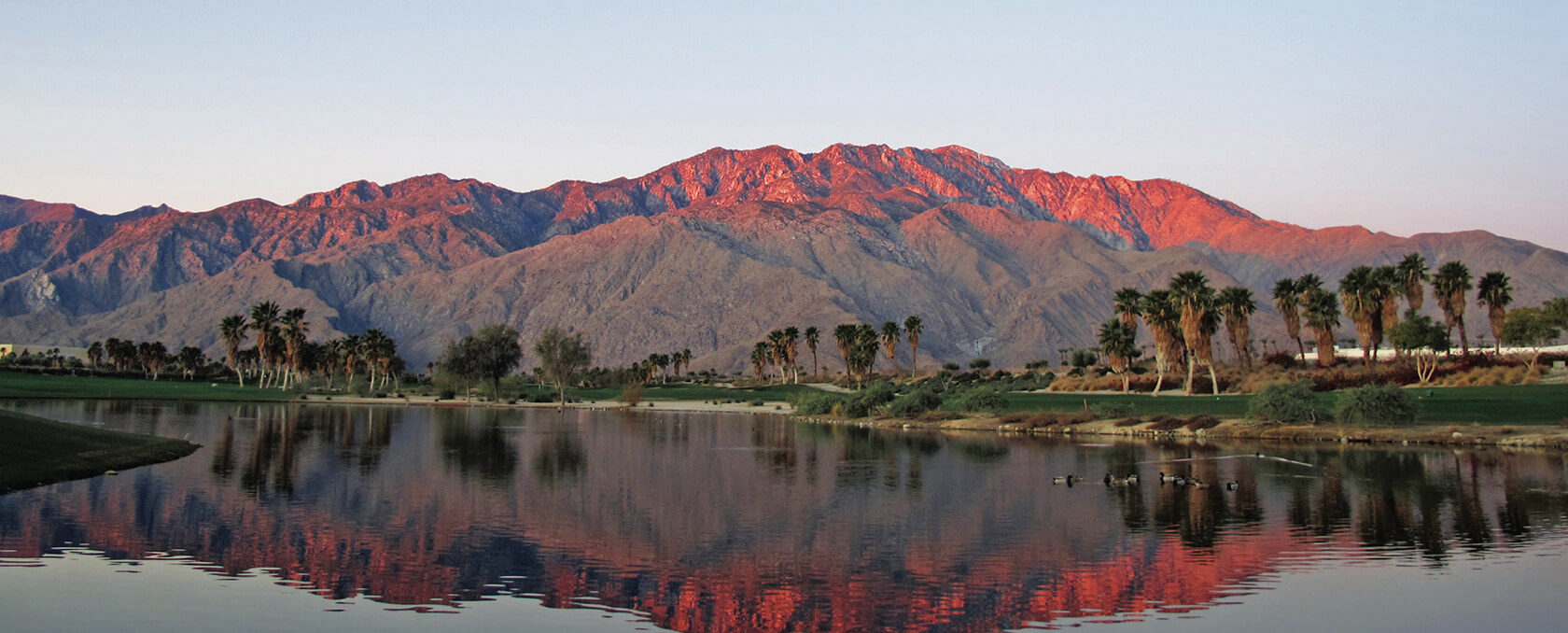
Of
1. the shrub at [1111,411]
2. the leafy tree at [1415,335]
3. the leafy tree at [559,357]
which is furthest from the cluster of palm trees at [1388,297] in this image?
the leafy tree at [559,357]

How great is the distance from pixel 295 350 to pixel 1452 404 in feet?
346

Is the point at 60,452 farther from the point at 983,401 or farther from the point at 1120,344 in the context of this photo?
the point at 1120,344

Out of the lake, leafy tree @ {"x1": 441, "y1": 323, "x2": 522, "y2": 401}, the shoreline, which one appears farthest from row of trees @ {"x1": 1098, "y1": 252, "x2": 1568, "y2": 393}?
leafy tree @ {"x1": 441, "y1": 323, "x2": 522, "y2": 401}

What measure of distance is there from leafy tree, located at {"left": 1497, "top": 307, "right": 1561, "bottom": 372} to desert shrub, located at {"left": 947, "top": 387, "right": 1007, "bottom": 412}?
68.2m

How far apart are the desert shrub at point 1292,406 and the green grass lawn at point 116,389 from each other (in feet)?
263

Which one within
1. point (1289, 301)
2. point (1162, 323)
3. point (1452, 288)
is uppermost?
point (1452, 288)

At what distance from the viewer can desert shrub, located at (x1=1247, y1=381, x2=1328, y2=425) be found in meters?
55.9

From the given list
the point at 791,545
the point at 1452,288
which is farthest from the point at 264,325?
the point at 791,545

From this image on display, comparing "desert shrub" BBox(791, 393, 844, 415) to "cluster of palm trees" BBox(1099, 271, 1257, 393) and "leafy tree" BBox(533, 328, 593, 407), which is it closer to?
"cluster of palm trees" BBox(1099, 271, 1257, 393)

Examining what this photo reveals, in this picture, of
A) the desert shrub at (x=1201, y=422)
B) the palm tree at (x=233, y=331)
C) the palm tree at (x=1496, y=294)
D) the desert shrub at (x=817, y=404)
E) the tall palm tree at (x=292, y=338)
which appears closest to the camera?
the desert shrub at (x=1201, y=422)

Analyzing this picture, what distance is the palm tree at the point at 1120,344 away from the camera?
316 feet

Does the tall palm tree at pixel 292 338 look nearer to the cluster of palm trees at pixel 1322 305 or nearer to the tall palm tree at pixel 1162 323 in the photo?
the cluster of palm trees at pixel 1322 305

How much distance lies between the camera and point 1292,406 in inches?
2201

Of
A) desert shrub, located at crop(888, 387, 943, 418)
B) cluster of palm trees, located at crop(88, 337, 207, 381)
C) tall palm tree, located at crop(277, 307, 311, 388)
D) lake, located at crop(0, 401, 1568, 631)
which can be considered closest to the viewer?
lake, located at crop(0, 401, 1568, 631)
